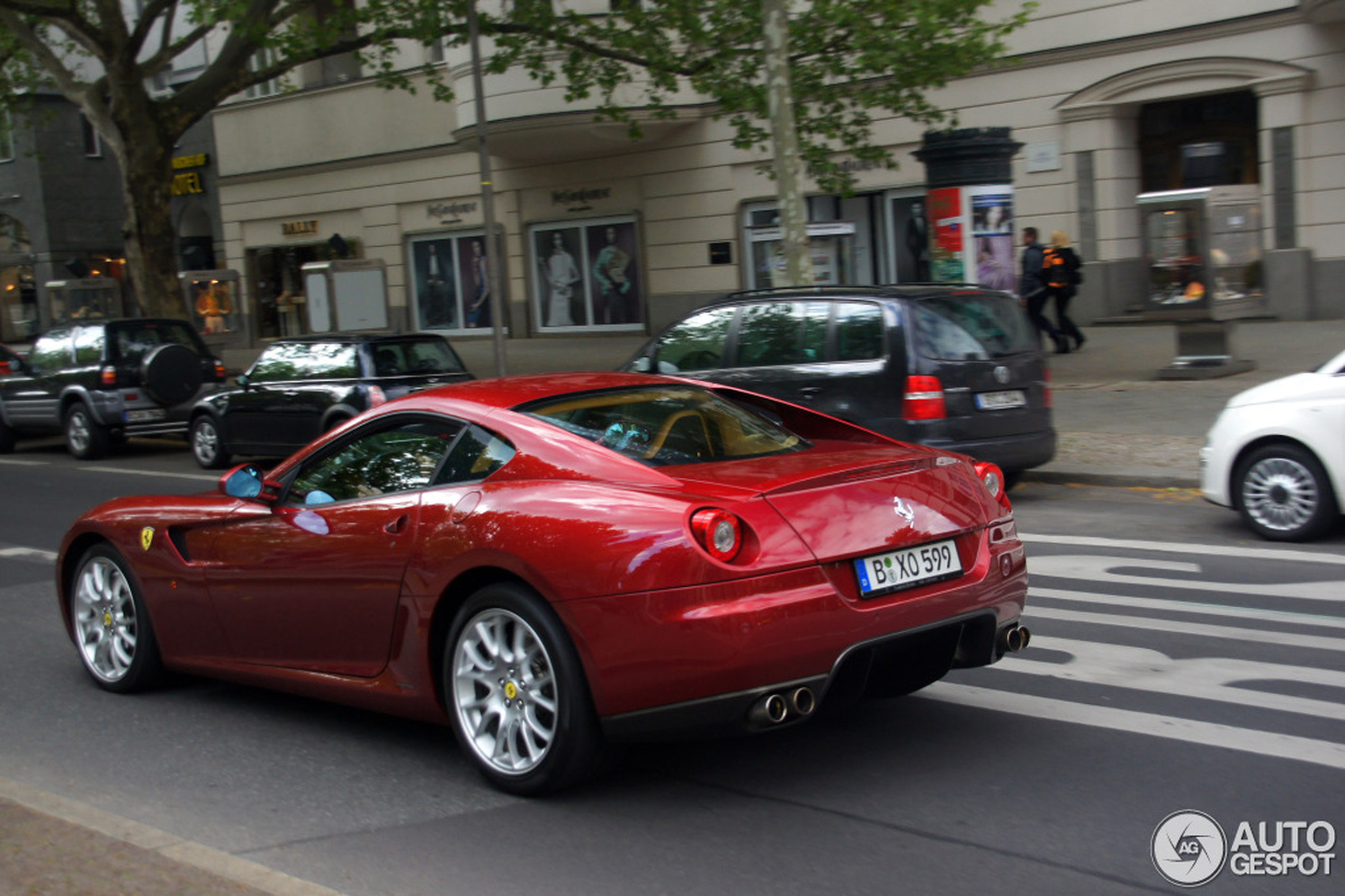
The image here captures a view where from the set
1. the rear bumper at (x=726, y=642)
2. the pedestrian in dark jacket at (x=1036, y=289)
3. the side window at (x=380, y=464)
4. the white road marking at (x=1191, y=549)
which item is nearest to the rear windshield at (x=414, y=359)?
the white road marking at (x=1191, y=549)

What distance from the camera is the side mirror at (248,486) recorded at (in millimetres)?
5461

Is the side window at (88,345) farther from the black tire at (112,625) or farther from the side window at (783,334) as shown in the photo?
the black tire at (112,625)

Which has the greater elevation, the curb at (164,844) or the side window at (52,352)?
the side window at (52,352)

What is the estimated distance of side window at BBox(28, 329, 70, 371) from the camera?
1791cm

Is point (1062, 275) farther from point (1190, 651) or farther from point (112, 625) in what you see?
point (112, 625)

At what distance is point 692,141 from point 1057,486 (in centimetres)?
1623

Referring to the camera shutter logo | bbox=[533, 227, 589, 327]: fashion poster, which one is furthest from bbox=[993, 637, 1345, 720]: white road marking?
bbox=[533, 227, 589, 327]: fashion poster

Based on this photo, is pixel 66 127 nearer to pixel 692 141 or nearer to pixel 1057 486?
pixel 692 141

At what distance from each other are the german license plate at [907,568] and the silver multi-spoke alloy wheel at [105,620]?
11.1ft

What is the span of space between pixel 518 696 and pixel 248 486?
1692 mm

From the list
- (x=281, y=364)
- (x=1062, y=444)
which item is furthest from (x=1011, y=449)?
(x=281, y=364)

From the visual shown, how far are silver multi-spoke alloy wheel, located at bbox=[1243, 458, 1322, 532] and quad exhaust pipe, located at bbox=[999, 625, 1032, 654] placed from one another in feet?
14.5

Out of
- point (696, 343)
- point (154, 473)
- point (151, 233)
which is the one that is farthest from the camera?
point (151, 233)

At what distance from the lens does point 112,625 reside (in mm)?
6156
